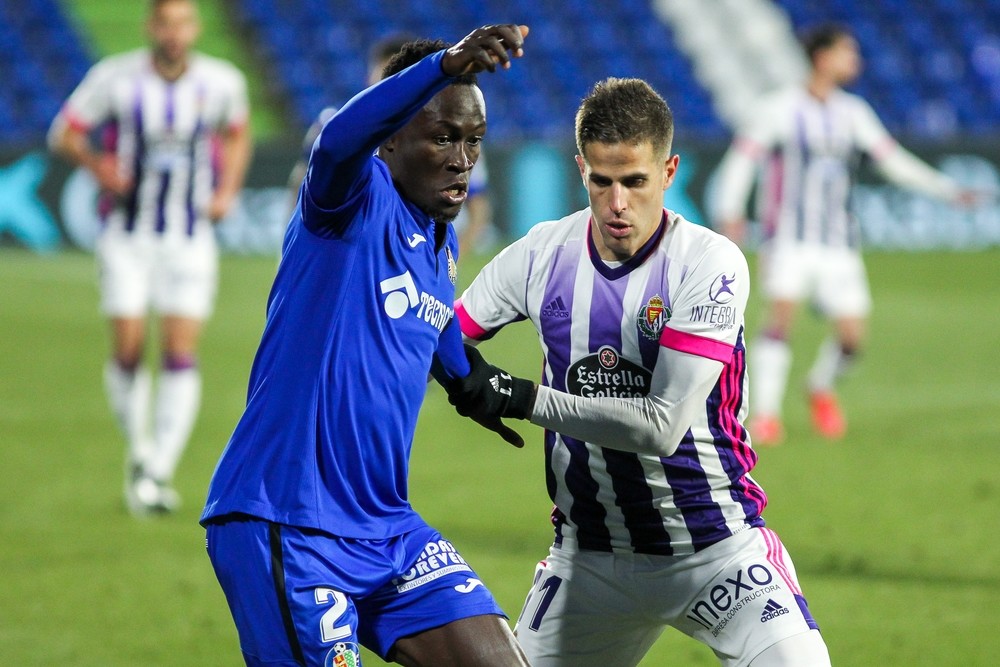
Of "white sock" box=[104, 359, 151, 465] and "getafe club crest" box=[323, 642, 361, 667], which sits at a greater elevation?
"getafe club crest" box=[323, 642, 361, 667]

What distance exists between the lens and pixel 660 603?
3998 millimetres

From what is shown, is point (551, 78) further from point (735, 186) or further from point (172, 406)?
point (172, 406)

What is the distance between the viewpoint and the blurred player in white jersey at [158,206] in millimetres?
8047

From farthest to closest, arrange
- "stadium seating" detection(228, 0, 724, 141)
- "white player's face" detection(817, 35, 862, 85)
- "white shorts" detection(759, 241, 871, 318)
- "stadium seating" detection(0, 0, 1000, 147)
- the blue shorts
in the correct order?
"stadium seating" detection(228, 0, 724, 141), "stadium seating" detection(0, 0, 1000, 147), "white shorts" detection(759, 241, 871, 318), "white player's face" detection(817, 35, 862, 85), the blue shorts

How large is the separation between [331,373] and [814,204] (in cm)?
752

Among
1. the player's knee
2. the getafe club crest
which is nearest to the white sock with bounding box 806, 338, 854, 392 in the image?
the player's knee

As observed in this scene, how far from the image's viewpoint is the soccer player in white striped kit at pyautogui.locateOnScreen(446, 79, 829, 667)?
3777 millimetres

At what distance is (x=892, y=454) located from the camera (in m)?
9.41

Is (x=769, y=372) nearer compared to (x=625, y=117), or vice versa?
(x=625, y=117)

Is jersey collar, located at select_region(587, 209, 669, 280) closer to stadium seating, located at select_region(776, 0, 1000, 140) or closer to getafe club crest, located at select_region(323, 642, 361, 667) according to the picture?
getafe club crest, located at select_region(323, 642, 361, 667)

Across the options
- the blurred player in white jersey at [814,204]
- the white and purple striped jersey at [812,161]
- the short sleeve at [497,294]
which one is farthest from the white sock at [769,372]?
the short sleeve at [497,294]

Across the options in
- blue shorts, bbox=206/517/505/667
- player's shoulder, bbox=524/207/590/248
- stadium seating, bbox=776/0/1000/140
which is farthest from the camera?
stadium seating, bbox=776/0/1000/140

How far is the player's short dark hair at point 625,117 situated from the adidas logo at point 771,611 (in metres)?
1.20

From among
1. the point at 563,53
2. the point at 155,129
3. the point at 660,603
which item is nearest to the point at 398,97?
the point at 660,603
